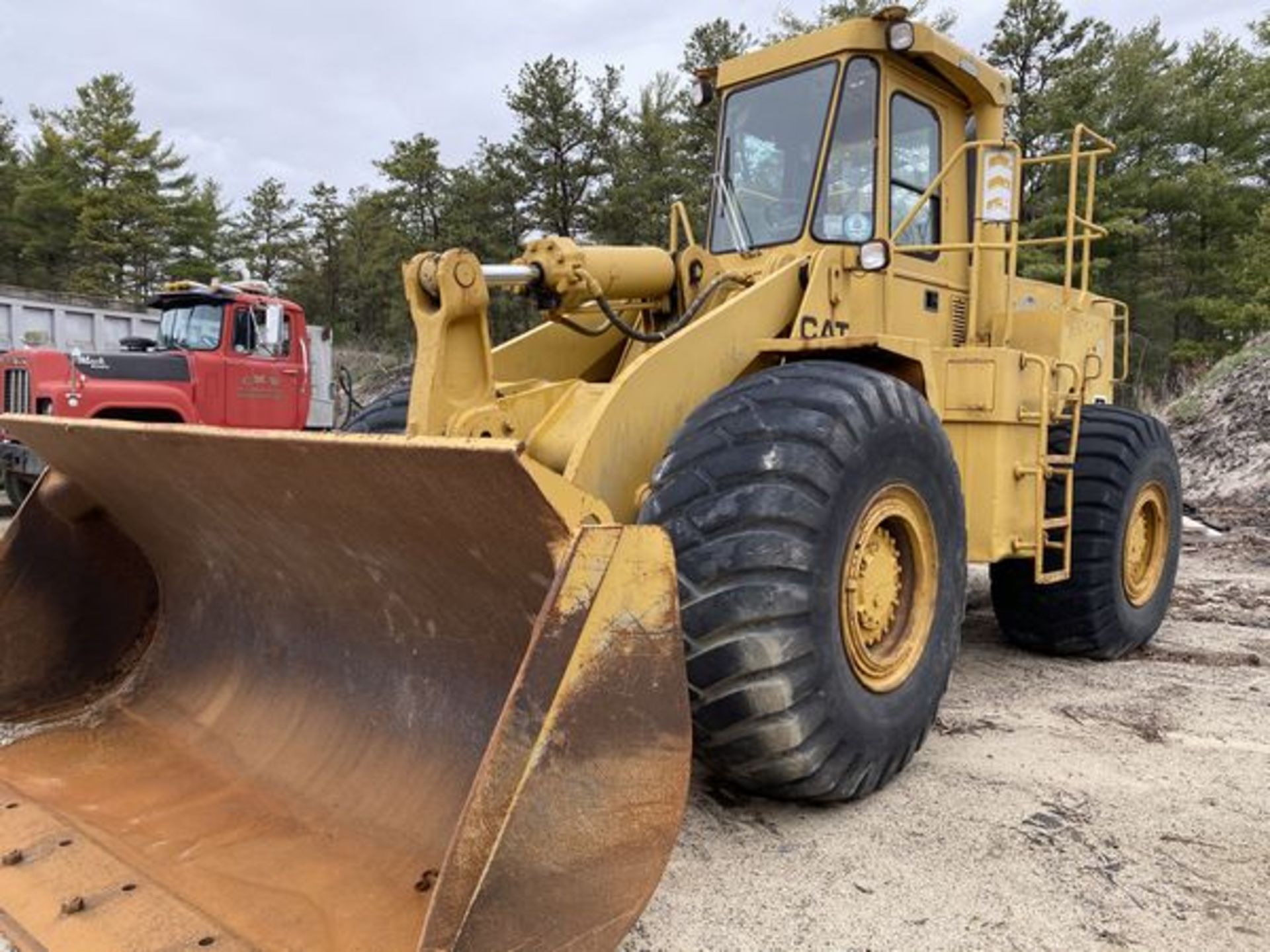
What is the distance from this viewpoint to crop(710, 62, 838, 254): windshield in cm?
421

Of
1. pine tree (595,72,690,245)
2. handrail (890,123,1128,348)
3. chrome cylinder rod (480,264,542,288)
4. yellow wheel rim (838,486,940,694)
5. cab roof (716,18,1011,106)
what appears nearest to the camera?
yellow wheel rim (838,486,940,694)

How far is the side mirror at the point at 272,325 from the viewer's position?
11141 mm

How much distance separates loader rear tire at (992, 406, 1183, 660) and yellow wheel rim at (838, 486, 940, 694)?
1687mm

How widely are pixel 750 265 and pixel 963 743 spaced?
204 cm

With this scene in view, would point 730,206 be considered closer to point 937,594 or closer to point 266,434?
Result: point 937,594

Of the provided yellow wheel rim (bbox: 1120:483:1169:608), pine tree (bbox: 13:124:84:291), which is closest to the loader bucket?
yellow wheel rim (bbox: 1120:483:1169:608)

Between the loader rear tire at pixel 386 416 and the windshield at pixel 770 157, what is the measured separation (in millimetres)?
1575

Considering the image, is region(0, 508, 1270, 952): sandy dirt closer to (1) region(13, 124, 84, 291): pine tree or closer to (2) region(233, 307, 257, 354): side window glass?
(2) region(233, 307, 257, 354): side window glass

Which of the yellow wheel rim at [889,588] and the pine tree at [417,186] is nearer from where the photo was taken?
the yellow wheel rim at [889,588]

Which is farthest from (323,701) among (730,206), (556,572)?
(730,206)

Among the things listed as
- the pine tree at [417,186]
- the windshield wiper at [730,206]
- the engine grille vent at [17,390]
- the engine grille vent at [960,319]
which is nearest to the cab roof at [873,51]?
the windshield wiper at [730,206]

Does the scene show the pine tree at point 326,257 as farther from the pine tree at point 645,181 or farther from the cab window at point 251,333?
the cab window at point 251,333

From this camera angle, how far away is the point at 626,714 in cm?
199

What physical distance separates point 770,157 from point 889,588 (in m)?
2.13
